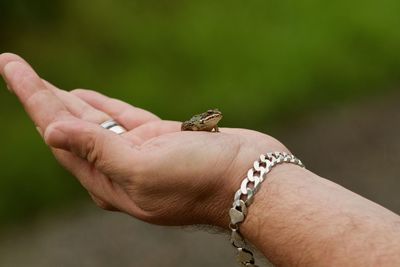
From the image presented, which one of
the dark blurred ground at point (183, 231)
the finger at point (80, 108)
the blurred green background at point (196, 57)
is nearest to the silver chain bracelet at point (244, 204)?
the finger at point (80, 108)

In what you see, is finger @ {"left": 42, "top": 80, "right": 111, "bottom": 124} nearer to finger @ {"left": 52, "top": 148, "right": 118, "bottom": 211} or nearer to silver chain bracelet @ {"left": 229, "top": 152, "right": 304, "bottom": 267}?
finger @ {"left": 52, "top": 148, "right": 118, "bottom": 211}

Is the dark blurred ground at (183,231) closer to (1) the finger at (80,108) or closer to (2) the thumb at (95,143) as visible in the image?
(1) the finger at (80,108)

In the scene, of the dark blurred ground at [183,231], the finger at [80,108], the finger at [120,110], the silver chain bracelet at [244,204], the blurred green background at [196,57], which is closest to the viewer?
the silver chain bracelet at [244,204]

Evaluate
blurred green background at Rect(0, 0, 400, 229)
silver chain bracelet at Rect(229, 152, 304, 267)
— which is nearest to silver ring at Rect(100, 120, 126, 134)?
silver chain bracelet at Rect(229, 152, 304, 267)

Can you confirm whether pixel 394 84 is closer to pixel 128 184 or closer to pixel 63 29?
pixel 63 29

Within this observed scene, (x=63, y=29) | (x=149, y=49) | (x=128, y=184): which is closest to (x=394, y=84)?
(x=149, y=49)

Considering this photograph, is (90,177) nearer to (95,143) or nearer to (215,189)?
(95,143)
